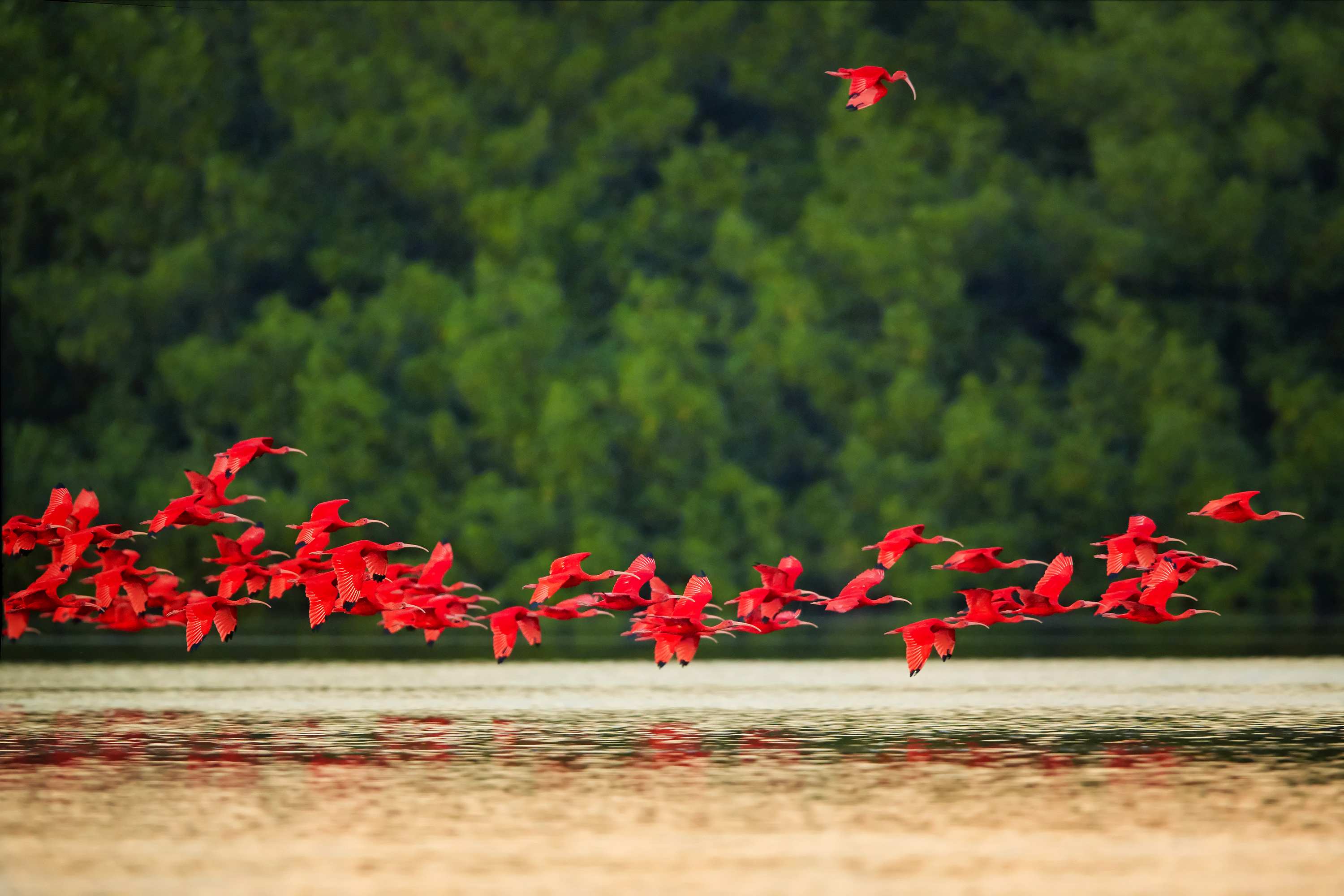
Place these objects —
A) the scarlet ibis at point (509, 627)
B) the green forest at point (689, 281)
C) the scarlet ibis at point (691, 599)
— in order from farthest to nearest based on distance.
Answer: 1. the green forest at point (689, 281)
2. the scarlet ibis at point (509, 627)
3. the scarlet ibis at point (691, 599)

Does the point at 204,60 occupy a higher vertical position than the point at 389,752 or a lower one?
higher

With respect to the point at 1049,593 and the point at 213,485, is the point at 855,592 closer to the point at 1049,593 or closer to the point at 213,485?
the point at 1049,593

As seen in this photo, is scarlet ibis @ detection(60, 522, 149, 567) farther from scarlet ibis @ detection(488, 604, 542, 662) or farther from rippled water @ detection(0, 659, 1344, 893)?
scarlet ibis @ detection(488, 604, 542, 662)

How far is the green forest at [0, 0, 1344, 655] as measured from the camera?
3569 cm

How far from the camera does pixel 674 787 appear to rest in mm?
10781

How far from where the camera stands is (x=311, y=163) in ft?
137

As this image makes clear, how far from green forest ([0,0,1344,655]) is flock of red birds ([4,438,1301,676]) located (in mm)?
19233

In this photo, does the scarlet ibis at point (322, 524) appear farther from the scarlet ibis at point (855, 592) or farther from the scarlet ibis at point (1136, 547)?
the scarlet ibis at point (1136, 547)

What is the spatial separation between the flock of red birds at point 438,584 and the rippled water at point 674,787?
70cm

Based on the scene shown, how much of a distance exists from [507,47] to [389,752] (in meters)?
29.1

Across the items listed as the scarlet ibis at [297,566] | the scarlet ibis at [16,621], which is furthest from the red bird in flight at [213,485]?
the scarlet ibis at [16,621]

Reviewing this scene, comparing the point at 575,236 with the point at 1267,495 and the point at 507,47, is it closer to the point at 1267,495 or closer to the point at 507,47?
the point at 507,47

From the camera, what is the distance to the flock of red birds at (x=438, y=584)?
12484 millimetres

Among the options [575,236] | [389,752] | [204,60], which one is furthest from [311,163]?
[389,752]
